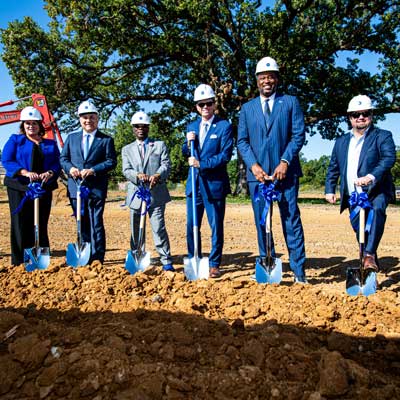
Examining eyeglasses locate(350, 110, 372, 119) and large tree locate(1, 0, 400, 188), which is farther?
large tree locate(1, 0, 400, 188)

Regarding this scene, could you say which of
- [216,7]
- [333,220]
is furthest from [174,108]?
[333,220]

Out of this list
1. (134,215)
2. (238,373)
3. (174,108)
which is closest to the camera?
(238,373)

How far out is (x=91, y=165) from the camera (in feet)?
17.6

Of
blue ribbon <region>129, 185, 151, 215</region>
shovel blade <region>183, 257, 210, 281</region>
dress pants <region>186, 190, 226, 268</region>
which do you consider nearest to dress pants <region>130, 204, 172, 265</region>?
blue ribbon <region>129, 185, 151, 215</region>

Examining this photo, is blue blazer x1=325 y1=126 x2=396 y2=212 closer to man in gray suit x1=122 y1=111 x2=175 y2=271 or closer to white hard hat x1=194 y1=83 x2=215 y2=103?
white hard hat x1=194 y1=83 x2=215 y2=103

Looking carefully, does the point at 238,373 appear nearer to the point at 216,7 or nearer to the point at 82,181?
the point at 82,181

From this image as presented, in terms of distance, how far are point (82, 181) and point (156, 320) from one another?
244 centimetres

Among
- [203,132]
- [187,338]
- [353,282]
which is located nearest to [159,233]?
[203,132]

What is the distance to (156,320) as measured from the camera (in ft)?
10.9

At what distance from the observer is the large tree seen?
16391 mm

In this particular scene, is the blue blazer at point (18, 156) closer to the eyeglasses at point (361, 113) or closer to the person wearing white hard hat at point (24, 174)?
the person wearing white hard hat at point (24, 174)

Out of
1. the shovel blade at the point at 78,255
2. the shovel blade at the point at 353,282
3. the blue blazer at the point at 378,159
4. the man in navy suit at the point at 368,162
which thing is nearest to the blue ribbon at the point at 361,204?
the man in navy suit at the point at 368,162

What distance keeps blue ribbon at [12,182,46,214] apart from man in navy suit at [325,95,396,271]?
3417 millimetres

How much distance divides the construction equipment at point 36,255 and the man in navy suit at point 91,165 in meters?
0.48
